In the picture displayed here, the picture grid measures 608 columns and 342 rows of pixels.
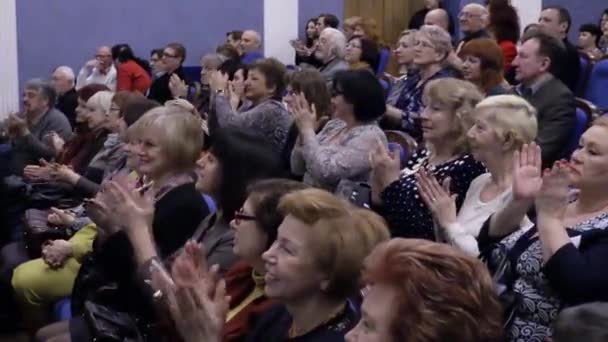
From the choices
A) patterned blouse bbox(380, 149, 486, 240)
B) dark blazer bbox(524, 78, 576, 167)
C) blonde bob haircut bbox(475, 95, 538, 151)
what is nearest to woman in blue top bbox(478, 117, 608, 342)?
blonde bob haircut bbox(475, 95, 538, 151)

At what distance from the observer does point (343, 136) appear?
159 inches

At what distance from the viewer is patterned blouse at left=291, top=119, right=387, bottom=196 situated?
3.86m

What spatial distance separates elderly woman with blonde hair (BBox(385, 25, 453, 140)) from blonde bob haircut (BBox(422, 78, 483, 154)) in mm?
1320

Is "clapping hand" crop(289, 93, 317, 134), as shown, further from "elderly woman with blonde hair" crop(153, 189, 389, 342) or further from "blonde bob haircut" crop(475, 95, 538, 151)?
"elderly woman with blonde hair" crop(153, 189, 389, 342)

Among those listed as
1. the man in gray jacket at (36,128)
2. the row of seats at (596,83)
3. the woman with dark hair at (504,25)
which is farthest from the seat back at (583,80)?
the man in gray jacket at (36,128)

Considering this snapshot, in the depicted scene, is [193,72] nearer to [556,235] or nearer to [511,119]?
[511,119]

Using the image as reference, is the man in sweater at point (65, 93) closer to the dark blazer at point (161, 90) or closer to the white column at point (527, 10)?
the dark blazer at point (161, 90)

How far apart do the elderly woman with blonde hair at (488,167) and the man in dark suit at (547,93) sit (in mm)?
1280

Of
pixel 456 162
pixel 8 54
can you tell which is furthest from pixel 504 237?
pixel 8 54

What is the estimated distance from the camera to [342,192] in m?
3.73

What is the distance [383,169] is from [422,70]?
179 cm

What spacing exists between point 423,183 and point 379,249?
1.23 meters

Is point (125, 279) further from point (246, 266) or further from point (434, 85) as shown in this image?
point (434, 85)

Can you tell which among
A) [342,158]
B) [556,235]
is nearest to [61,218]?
[342,158]
